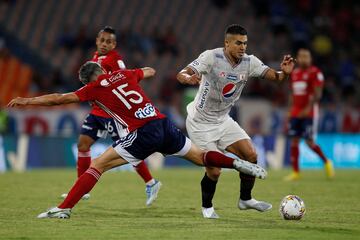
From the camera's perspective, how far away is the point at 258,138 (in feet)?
68.1

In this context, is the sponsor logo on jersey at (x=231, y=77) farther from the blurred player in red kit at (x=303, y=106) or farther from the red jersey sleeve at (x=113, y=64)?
the blurred player in red kit at (x=303, y=106)

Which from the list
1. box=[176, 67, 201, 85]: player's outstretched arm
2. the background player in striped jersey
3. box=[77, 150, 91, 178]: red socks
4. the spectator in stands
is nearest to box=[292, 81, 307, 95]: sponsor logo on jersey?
box=[77, 150, 91, 178]: red socks

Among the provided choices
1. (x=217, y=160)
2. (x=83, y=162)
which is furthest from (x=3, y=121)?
(x=217, y=160)

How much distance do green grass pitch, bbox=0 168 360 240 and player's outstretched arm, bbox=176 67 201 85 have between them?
62.9 inches

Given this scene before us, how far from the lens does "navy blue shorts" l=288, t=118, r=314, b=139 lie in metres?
16.5

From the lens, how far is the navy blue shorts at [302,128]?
651 inches

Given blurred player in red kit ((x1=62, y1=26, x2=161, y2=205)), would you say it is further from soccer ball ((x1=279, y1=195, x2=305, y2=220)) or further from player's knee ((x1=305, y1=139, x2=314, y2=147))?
player's knee ((x1=305, y1=139, x2=314, y2=147))

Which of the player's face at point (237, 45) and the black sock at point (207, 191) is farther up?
the player's face at point (237, 45)

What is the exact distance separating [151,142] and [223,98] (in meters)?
1.14

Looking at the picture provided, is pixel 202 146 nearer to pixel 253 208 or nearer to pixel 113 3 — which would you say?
pixel 253 208

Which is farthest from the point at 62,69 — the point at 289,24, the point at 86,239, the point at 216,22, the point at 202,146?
the point at 86,239

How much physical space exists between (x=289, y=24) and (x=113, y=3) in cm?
625

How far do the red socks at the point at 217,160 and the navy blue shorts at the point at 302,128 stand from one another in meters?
7.53

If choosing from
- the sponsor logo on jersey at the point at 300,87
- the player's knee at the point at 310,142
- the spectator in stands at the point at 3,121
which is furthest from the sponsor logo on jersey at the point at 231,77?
the spectator in stands at the point at 3,121
